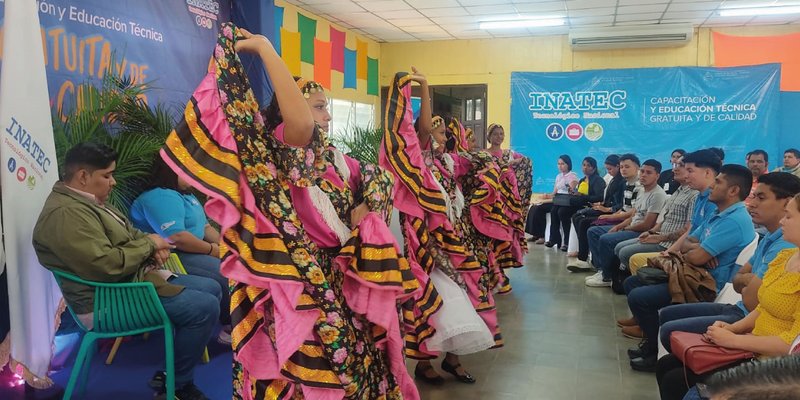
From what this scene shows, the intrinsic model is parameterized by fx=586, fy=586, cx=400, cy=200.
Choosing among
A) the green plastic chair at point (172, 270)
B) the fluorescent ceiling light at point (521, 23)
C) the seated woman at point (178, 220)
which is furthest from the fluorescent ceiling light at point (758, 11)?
the green plastic chair at point (172, 270)

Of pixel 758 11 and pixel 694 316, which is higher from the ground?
pixel 758 11

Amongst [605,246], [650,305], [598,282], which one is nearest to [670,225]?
[605,246]

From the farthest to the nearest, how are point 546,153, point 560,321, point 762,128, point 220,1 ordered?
point 546,153 → point 762,128 → point 220,1 → point 560,321

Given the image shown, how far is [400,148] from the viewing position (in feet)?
8.30

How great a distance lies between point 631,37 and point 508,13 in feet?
6.44

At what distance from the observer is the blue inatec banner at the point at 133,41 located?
3344 millimetres

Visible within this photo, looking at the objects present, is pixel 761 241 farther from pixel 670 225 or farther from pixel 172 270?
pixel 172 270

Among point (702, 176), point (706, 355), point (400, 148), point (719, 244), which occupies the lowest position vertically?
point (706, 355)

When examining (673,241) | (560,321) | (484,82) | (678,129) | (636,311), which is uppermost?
(484,82)

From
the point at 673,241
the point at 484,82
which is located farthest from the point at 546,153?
the point at 673,241

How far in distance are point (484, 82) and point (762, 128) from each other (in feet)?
12.7

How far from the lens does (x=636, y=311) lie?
318 cm

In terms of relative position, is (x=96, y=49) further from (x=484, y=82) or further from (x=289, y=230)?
(x=484, y=82)

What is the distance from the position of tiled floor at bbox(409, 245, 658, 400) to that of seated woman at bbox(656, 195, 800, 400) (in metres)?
0.79
